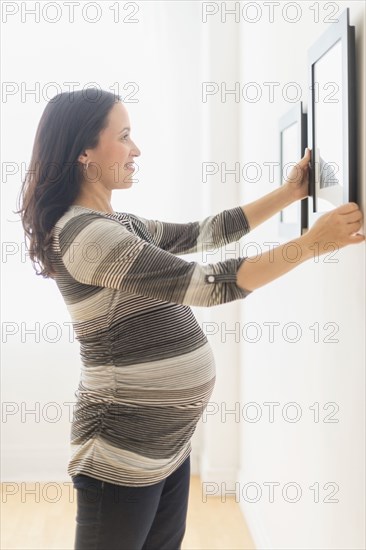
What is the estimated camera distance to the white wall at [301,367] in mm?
1307

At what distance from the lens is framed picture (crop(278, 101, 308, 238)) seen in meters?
1.66

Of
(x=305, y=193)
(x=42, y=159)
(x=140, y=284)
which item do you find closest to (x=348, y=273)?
(x=305, y=193)

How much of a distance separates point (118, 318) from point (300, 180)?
57cm

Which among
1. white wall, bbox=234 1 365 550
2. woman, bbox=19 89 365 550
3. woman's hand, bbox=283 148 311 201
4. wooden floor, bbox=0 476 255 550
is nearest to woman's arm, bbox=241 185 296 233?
woman's hand, bbox=283 148 311 201

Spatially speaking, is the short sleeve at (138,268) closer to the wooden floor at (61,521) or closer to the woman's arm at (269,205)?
the woman's arm at (269,205)

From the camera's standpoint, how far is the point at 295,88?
6.01 ft

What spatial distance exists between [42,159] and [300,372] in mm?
889

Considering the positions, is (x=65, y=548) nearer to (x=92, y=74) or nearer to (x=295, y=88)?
(x=295, y=88)

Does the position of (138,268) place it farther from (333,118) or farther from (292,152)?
(292,152)

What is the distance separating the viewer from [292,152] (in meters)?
1.83

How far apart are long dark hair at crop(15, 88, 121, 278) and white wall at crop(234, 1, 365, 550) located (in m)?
0.56

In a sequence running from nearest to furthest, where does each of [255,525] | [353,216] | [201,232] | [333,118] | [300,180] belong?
1. [353,216]
2. [333,118]
3. [300,180]
4. [201,232]
5. [255,525]

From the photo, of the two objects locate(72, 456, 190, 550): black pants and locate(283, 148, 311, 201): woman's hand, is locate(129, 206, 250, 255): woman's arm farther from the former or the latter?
locate(72, 456, 190, 550): black pants

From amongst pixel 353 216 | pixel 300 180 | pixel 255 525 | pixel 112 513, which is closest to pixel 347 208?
pixel 353 216
